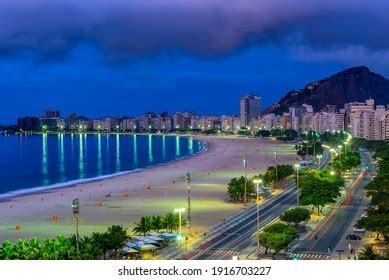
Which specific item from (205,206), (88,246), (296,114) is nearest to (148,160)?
(205,206)

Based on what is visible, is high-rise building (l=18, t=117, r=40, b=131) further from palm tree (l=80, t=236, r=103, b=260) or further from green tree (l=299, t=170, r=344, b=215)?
palm tree (l=80, t=236, r=103, b=260)

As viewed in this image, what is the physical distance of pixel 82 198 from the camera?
3148 centimetres

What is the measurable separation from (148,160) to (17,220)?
41715 mm

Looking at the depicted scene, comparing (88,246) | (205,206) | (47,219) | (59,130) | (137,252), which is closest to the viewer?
(88,246)

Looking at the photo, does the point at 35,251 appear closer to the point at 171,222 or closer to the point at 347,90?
the point at 171,222

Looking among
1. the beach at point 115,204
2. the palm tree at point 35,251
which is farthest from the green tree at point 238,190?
the palm tree at point 35,251

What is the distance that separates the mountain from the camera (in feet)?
597

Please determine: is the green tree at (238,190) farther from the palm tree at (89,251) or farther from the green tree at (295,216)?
the palm tree at (89,251)

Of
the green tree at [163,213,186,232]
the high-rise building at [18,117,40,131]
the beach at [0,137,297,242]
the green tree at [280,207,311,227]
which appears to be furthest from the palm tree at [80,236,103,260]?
the high-rise building at [18,117,40,131]

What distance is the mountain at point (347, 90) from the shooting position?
18188 cm

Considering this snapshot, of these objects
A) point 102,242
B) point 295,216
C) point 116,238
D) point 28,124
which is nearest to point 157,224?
point 116,238
